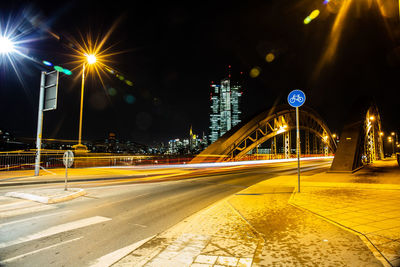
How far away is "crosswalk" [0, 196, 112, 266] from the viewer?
409 centimetres

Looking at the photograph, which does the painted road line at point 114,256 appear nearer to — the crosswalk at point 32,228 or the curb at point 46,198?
the crosswalk at point 32,228

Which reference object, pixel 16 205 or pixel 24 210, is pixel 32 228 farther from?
pixel 16 205

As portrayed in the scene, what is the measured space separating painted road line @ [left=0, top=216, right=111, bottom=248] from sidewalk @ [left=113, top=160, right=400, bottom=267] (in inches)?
86.7

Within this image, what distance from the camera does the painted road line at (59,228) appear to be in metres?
4.58

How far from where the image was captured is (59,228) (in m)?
5.40

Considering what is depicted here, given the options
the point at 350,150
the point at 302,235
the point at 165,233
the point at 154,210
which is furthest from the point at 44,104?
the point at 350,150

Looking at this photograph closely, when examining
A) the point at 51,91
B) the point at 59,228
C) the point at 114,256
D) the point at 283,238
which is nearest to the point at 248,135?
the point at 51,91

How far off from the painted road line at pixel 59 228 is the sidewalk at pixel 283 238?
2.20 m

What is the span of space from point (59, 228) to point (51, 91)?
12423 millimetres

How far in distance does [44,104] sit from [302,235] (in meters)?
16.7

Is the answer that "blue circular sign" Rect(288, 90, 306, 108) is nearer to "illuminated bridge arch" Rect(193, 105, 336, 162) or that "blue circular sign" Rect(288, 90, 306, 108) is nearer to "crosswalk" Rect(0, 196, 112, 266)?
"crosswalk" Rect(0, 196, 112, 266)

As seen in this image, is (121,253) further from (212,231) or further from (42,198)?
(42,198)

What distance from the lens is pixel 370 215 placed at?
5.95 meters

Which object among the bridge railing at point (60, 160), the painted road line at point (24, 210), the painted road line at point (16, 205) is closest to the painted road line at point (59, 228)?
the painted road line at point (24, 210)
